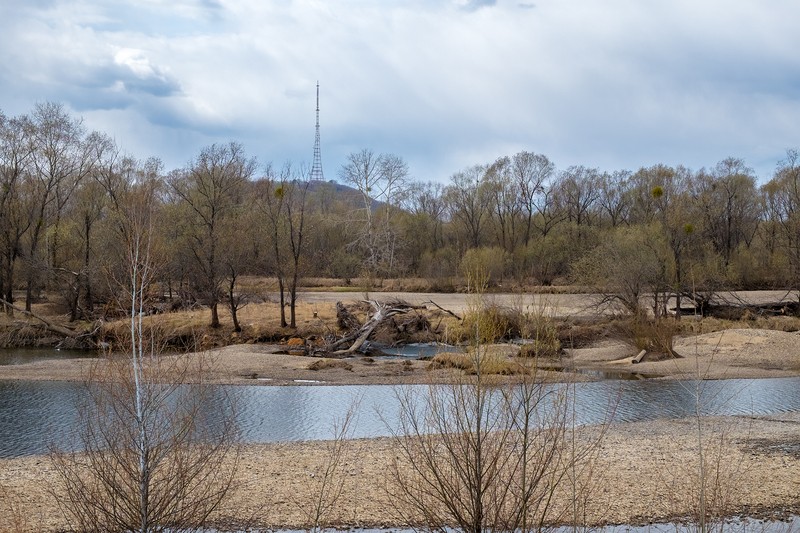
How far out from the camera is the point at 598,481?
11.5 m

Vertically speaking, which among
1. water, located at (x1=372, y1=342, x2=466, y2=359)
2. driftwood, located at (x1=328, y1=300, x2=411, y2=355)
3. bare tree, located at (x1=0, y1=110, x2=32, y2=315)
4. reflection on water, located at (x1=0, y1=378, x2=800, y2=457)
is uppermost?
bare tree, located at (x1=0, y1=110, x2=32, y2=315)

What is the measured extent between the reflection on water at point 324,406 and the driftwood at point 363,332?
8.33 m

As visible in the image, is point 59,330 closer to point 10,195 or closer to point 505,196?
point 10,195

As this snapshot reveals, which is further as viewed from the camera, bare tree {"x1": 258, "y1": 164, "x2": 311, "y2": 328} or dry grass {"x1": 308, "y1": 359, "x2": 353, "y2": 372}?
bare tree {"x1": 258, "y1": 164, "x2": 311, "y2": 328}

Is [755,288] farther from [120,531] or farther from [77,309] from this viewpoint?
[120,531]

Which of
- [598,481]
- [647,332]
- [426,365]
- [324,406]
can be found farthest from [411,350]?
[598,481]

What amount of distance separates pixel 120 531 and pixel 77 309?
38325 millimetres

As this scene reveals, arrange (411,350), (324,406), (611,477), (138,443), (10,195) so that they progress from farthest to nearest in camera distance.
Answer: (10,195) → (411,350) → (324,406) → (611,477) → (138,443)

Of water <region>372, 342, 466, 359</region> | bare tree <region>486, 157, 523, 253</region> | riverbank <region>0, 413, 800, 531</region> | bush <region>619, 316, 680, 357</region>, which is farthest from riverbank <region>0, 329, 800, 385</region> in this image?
bare tree <region>486, 157, 523, 253</region>

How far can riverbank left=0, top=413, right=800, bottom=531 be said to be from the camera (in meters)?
11.8

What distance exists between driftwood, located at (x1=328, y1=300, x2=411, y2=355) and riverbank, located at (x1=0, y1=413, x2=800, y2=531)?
17.3 meters

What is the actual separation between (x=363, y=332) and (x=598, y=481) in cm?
2440

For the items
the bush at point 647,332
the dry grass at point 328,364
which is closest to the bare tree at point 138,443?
the dry grass at point 328,364

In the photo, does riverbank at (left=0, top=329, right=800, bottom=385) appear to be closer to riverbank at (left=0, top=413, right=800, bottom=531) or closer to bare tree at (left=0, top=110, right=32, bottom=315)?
riverbank at (left=0, top=413, right=800, bottom=531)
